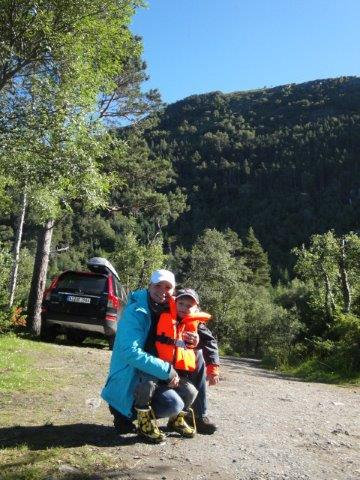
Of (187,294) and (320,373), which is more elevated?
(187,294)

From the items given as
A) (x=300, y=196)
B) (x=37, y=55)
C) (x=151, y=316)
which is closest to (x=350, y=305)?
(x=37, y=55)

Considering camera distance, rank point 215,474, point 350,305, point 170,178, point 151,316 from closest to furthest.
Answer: point 215,474, point 151,316, point 350,305, point 170,178

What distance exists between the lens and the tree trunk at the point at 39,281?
1540 cm

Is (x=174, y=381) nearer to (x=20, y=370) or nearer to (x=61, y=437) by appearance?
(x=61, y=437)

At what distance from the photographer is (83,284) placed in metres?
12.6

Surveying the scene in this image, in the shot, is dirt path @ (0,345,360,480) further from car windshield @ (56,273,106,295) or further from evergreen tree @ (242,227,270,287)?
evergreen tree @ (242,227,270,287)

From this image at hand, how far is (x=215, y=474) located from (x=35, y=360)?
6297mm

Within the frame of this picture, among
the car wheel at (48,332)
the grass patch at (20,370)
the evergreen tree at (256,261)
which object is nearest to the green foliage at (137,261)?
the car wheel at (48,332)

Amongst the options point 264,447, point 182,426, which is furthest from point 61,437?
point 264,447

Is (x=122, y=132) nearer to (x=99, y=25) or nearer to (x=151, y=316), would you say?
(x=99, y=25)

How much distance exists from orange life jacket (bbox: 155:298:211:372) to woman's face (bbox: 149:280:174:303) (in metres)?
0.08

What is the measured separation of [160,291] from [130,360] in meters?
0.69

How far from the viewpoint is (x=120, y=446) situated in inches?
167

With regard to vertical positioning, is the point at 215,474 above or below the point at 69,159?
below
